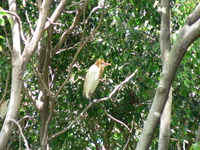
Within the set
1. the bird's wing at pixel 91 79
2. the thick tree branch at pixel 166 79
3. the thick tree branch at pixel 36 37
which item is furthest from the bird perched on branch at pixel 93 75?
the thick tree branch at pixel 166 79

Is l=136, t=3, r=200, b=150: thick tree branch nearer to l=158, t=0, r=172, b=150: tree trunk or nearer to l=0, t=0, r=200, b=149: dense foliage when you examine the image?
l=158, t=0, r=172, b=150: tree trunk

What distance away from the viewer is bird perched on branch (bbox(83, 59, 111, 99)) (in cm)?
553

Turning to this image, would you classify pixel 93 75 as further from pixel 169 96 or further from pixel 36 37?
pixel 169 96

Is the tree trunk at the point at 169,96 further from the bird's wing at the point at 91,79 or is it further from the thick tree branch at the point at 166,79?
the bird's wing at the point at 91,79

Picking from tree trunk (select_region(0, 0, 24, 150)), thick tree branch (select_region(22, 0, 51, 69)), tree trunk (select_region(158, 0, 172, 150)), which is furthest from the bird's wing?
tree trunk (select_region(0, 0, 24, 150))

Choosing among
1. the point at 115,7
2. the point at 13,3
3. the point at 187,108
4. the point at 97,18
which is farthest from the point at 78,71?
the point at 13,3

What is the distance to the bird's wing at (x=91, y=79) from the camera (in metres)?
5.52

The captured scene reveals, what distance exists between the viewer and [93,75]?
18.0 ft

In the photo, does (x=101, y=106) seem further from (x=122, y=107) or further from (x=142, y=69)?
(x=142, y=69)

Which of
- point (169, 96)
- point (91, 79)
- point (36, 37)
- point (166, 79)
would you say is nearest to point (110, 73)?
point (91, 79)

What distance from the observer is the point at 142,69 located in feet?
16.1

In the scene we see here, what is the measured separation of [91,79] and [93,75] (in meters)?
0.08

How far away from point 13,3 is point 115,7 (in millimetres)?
2269

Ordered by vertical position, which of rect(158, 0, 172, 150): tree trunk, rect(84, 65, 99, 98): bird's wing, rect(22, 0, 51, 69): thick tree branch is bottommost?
rect(84, 65, 99, 98): bird's wing
